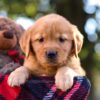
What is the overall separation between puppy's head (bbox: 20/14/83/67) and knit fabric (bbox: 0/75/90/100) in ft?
0.94

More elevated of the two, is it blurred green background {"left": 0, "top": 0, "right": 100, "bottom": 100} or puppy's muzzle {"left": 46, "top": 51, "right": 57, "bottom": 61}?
puppy's muzzle {"left": 46, "top": 51, "right": 57, "bottom": 61}

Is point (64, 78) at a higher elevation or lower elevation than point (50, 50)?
lower

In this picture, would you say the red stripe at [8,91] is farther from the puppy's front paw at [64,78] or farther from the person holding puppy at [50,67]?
the puppy's front paw at [64,78]

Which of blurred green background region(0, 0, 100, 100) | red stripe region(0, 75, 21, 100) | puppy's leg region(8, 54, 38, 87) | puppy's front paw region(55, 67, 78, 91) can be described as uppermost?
puppy's front paw region(55, 67, 78, 91)

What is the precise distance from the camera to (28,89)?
15.4 feet

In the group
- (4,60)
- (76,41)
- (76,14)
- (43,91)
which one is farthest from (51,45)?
(76,14)

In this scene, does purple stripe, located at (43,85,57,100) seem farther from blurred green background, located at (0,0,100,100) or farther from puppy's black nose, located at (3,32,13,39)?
blurred green background, located at (0,0,100,100)

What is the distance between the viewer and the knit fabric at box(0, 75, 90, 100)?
4629mm

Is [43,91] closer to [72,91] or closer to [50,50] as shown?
[72,91]

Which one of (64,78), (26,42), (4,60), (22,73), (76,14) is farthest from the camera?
(76,14)

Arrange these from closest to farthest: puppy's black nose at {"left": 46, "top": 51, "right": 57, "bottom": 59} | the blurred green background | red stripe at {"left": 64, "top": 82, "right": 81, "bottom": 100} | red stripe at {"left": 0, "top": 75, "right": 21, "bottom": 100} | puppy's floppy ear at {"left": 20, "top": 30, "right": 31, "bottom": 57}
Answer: red stripe at {"left": 64, "top": 82, "right": 81, "bottom": 100} < red stripe at {"left": 0, "top": 75, "right": 21, "bottom": 100} < puppy's black nose at {"left": 46, "top": 51, "right": 57, "bottom": 59} < puppy's floppy ear at {"left": 20, "top": 30, "right": 31, "bottom": 57} < the blurred green background

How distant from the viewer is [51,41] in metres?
4.99

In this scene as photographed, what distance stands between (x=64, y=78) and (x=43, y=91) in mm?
229

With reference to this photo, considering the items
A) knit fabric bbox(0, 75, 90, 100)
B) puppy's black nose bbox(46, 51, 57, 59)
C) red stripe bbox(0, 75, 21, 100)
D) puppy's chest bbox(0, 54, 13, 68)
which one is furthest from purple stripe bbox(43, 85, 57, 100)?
puppy's chest bbox(0, 54, 13, 68)
